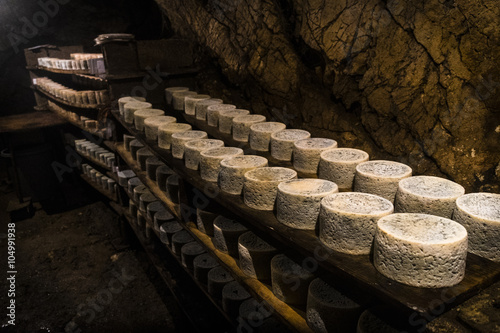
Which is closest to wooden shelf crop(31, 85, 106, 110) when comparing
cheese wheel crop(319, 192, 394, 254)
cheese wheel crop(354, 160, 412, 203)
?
cheese wheel crop(354, 160, 412, 203)

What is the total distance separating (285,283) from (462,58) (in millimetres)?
1591

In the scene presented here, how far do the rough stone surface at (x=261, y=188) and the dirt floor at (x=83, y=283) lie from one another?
2313 mm

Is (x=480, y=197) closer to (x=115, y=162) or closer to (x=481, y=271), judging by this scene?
(x=481, y=271)

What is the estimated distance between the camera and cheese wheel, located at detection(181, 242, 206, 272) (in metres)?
2.81

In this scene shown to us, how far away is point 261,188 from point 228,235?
0.58 meters

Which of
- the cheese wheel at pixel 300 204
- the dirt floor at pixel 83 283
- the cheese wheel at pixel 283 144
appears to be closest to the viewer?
the cheese wheel at pixel 300 204

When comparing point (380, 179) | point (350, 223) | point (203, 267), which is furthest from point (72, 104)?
point (350, 223)

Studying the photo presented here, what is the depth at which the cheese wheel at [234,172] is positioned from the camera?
70.0 inches

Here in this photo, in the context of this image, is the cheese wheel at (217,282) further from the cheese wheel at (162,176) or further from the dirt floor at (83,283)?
the dirt floor at (83,283)

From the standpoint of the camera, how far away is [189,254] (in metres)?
2.80

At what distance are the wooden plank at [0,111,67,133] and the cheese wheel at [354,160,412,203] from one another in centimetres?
548

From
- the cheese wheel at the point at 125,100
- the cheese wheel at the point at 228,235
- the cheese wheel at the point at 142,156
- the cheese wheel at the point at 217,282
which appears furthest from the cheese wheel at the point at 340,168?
the cheese wheel at the point at 125,100

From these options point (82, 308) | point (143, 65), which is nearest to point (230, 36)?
point (143, 65)

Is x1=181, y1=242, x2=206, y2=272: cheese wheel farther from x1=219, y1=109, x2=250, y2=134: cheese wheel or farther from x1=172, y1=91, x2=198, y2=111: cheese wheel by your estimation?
x1=172, y1=91, x2=198, y2=111: cheese wheel
